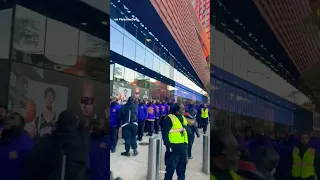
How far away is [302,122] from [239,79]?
10.9 inches

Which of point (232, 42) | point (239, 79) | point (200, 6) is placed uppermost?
point (200, 6)

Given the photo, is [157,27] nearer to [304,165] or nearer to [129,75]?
[129,75]

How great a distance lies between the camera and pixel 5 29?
0.93m

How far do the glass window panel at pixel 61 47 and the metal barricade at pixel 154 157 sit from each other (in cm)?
112

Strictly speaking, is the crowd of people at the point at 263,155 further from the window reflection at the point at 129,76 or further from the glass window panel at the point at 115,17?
the glass window panel at the point at 115,17

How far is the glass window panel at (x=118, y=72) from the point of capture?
126cm

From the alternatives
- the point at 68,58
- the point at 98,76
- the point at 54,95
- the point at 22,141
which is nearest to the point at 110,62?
the point at 98,76

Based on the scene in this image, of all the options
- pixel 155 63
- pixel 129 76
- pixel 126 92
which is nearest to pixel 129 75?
pixel 129 76

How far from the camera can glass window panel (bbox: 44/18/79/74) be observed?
1.01 meters

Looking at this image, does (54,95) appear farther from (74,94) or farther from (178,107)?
(178,107)

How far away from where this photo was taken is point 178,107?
6.48 feet

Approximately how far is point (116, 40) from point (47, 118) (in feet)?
1.64

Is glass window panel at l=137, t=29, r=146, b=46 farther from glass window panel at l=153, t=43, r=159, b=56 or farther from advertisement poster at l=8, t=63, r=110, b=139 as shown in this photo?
advertisement poster at l=8, t=63, r=110, b=139

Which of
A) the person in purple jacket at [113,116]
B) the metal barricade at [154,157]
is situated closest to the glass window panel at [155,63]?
the person in purple jacket at [113,116]
